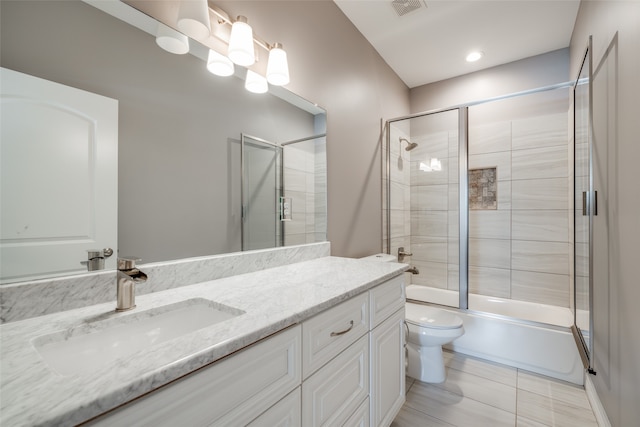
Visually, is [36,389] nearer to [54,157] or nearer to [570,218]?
[54,157]

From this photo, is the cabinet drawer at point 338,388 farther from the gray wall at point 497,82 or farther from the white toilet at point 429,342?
the gray wall at point 497,82

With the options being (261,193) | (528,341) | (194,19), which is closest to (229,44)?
(194,19)

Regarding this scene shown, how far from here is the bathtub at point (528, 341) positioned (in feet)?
6.33

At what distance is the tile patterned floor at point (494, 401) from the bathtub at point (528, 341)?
0.26 ft

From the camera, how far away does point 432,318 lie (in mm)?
2031

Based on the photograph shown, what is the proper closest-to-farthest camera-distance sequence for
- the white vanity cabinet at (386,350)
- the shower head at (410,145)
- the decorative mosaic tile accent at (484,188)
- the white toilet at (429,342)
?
1. the white vanity cabinet at (386,350)
2. the white toilet at (429,342)
3. the decorative mosaic tile accent at (484,188)
4. the shower head at (410,145)

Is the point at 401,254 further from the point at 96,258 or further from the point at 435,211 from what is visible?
the point at 96,258

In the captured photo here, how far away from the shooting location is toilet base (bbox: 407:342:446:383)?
1912 millimetres

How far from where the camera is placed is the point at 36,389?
435 mm

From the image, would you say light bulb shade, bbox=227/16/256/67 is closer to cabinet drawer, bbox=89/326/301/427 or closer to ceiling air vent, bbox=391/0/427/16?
cabinet drawer, bbox=89/326/301/427

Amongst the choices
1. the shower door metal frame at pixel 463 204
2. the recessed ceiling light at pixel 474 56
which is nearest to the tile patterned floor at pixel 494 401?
the shower door metal frame at pixel 463 204

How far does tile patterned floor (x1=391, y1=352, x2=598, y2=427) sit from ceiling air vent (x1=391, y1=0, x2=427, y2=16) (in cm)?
267

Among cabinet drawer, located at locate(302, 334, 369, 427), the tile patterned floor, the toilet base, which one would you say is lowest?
the tile patterned floor

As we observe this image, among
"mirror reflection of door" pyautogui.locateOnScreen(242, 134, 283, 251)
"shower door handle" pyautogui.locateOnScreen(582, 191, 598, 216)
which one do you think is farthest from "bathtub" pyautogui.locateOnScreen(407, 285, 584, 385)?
"mirror reflection of door" pyautogui.locateOnScreen(242, 134, 283, 251)
